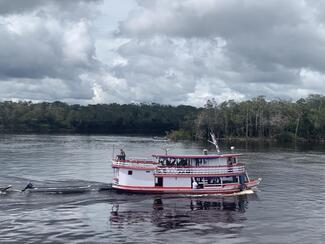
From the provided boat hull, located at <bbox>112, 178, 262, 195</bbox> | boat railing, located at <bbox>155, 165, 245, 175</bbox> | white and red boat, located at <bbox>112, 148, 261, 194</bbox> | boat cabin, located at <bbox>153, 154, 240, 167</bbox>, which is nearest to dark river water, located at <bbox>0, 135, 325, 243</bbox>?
boat hull, located at <bbox>112, 178, 262, 195</bbox>

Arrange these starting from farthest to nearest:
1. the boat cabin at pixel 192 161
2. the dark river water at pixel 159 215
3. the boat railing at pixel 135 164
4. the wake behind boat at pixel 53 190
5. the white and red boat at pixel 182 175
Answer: the boat cabin at pixel 192 161 → the boat railing at pixel 135 164 → the white and red boat at pixel 182 175 → the wake behind boat at pixel 53 190 → the dark river water at pixel 159 215

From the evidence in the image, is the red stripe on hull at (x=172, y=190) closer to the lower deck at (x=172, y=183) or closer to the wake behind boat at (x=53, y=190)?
A: the lower deck at (x=172, y=183)

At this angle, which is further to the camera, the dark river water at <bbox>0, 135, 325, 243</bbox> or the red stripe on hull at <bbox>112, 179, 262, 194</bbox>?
the red stripe on hull at <bbox>112, 179, 262, 194</bbox>

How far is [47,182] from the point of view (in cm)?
8125

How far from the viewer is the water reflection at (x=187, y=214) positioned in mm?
53688

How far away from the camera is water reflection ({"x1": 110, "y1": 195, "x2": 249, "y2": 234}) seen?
5369cm

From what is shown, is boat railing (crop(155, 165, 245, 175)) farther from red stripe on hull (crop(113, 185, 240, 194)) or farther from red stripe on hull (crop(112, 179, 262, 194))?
red stripe on hull (crop(113, 185, 240, 194))

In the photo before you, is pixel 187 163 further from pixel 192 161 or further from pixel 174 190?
pixel 174 190

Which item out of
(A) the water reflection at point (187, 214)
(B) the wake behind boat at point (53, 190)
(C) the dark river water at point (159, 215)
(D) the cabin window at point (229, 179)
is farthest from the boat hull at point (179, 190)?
(B) the wake behind boat at point (53, 190)

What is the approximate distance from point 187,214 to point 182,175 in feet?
39.6

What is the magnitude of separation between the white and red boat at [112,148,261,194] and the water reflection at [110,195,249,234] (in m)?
2.20

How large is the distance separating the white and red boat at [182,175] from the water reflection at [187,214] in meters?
2.20

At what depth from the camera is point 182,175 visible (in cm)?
7069

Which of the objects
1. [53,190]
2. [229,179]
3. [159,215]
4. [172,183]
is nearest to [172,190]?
[172,183]
